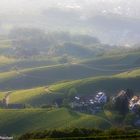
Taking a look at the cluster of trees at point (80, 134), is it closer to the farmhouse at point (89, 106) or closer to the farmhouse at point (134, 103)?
the farmhouse at point (134, 103)

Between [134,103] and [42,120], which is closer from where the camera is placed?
[42,120]

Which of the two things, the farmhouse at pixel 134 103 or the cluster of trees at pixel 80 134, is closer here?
the cluster of trees at pixel 80 134

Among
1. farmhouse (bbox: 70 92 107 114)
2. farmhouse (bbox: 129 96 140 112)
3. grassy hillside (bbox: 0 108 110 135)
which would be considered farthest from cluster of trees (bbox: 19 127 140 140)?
farmhouse (bbox: 70 92 107 114)

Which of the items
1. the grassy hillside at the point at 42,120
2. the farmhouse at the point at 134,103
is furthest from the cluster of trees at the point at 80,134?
the farmhouse at the point at 134,103

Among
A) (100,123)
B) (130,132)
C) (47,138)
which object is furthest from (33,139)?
(100,123)

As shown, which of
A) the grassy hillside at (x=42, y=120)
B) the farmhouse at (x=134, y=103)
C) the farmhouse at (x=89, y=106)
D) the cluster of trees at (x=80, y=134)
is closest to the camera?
the cluster of trees at (x=80, y=134)

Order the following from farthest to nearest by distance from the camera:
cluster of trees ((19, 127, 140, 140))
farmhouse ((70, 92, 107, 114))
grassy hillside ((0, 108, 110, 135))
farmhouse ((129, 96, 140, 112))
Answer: farmhouse ((70, 92, 107, 114)), farmhouse ((129, 96, 140, 112)), grassy hillside ((0, 108, 110, 135)), cluster of trees ((19, 127, 140, 140))

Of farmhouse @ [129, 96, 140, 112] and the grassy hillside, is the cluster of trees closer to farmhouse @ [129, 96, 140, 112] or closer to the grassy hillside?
the grassy hillside

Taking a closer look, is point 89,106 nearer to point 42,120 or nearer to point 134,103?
point 134,103

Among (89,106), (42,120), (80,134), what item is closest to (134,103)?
(89,106)

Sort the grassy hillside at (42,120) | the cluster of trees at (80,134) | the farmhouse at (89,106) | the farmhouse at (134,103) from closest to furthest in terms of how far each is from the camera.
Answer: the cluster of trees at (80,134) < the grassy hillside at (42,120) < the farmhouse at (134,103) < the farmhouse at (89,106)
